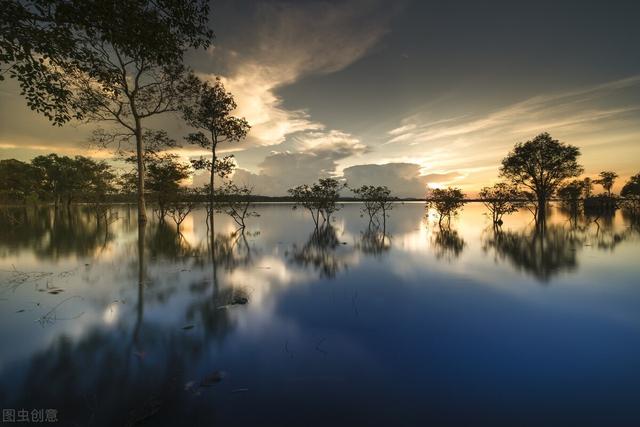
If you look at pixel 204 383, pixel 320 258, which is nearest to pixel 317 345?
pixel 204 383

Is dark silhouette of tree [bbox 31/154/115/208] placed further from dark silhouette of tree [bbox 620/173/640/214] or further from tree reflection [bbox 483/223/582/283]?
dark silhouette of tree [bbox 620/173/640/214]

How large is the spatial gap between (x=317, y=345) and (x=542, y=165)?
70.7 m

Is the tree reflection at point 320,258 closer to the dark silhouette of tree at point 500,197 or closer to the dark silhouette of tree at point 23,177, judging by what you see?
the dark silhouette of tree at point 500,197

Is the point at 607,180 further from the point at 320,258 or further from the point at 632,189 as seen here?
the point at 320,258

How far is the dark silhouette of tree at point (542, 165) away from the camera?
54281mm

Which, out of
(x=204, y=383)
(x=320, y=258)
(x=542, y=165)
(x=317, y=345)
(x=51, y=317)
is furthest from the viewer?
(x=542, y=165)

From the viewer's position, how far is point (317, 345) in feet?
20.7

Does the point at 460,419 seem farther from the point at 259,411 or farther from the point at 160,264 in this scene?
the point at 160,264

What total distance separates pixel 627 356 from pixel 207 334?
388 inches

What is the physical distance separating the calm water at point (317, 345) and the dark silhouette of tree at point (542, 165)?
5491 cm

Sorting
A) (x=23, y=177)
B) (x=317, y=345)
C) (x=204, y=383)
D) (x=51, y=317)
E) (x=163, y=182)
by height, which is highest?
(x=23, y=177)

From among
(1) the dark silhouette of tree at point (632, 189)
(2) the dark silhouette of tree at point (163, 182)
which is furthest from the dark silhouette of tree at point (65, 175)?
(1) the dark silhouette of tree at point (632, 189)

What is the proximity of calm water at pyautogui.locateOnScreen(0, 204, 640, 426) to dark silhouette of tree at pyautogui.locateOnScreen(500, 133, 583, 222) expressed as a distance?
180 feet

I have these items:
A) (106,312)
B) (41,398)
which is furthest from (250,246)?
(41,398)
